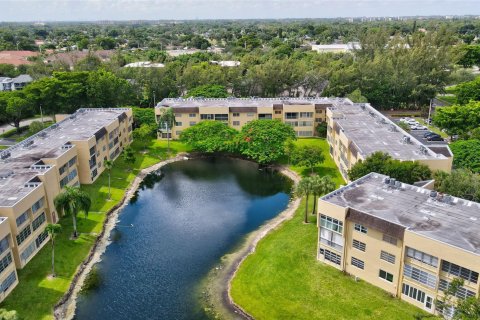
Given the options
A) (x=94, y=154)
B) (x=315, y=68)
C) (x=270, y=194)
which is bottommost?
(x=270, y=194)

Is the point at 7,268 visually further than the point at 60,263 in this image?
No

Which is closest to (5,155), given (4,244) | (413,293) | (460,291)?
(4,244)

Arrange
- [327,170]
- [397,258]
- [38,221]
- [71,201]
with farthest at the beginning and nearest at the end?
1. [327,170]
2. [38,221]
3. [71,201]
4. [397,258]

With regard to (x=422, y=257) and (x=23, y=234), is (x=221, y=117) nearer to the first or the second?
(x=23, y=234)

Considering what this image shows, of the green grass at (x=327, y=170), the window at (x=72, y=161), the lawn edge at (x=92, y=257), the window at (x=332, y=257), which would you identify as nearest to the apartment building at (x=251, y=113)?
the green grass at (x=327, y=170)

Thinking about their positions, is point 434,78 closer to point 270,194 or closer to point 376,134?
point 376,134

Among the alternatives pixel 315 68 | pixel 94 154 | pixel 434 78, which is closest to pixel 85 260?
pixel 94 154
